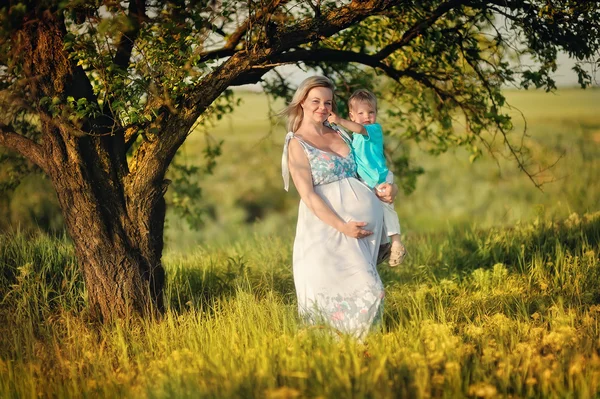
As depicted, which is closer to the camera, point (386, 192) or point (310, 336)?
point (310, 336)

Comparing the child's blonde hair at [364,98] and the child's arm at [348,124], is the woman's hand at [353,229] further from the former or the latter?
the child's blonde hair at [364,98]

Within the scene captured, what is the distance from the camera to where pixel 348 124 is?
562 centimetres

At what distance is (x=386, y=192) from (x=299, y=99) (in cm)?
98

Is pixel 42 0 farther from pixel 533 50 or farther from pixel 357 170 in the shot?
pixel 533 50

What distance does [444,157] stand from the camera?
1061 inches

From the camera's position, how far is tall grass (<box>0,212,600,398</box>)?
14.3 ft

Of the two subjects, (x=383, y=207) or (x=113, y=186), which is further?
(x=113, y=186)

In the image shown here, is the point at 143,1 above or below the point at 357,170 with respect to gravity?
above

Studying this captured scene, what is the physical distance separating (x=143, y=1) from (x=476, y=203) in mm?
16537

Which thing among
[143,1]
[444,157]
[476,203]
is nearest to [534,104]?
[444,157]

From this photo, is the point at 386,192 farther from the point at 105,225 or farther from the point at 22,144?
the point at 22,144

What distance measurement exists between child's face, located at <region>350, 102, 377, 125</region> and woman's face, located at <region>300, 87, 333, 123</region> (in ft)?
0.80

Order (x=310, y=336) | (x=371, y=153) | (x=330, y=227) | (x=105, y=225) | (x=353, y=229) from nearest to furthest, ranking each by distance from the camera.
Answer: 1. (x=310, y=336)
2. (x=353, y=229)
3. (x=330, y=227)
4. (x=371, y=153)
5. (x=105, y=225)

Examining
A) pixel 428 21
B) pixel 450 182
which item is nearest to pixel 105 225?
pixel 428 21
